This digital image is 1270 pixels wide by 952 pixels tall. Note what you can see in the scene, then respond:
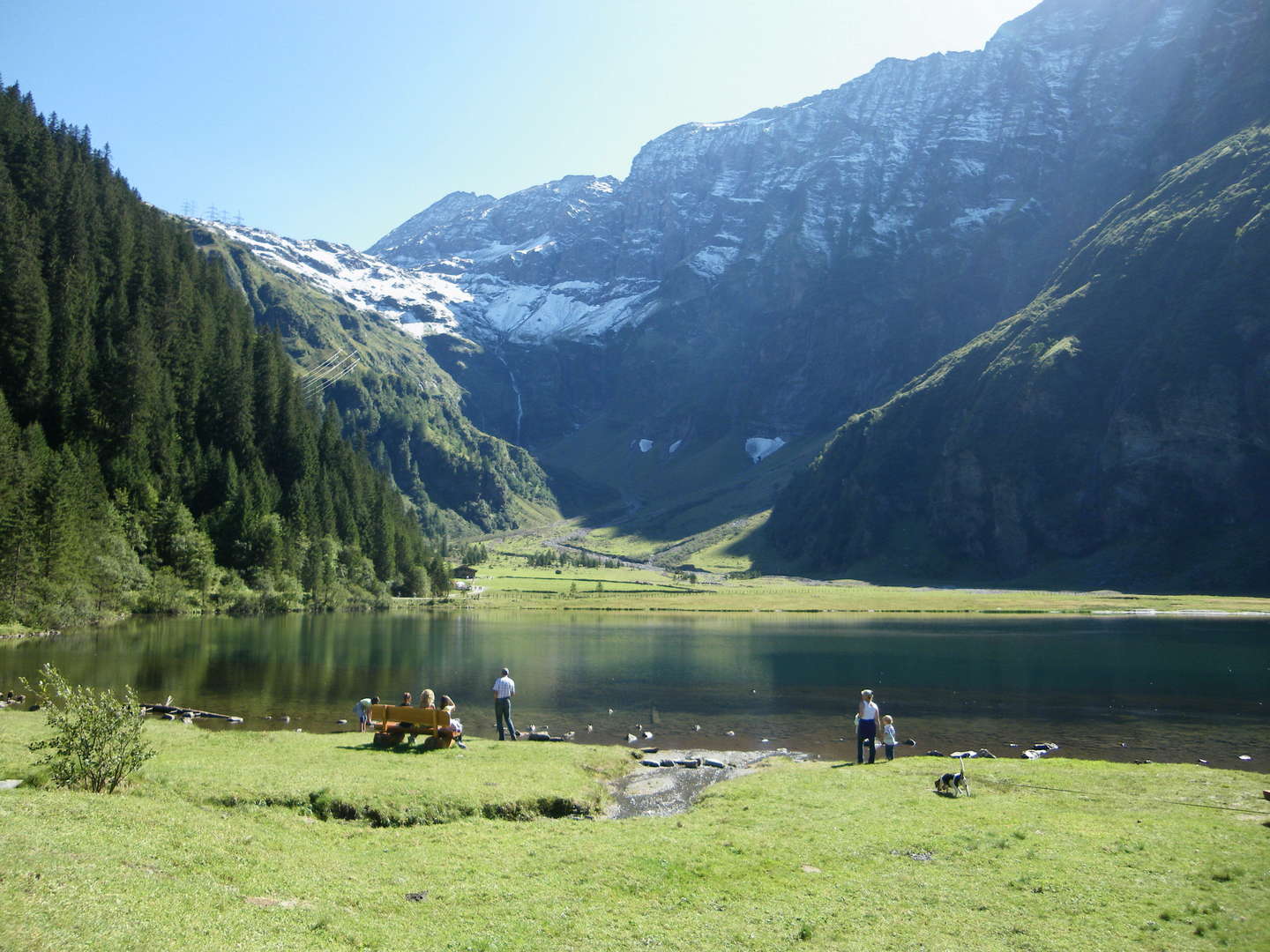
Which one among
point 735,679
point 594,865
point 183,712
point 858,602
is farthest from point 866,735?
point 858,602

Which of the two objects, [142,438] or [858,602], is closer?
[142,438]

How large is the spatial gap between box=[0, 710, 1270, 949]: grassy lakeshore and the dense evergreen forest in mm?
65485

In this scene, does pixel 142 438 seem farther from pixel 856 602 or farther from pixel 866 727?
pixel 856 602

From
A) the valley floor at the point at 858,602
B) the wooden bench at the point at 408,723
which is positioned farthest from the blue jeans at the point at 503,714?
the valley floor at the point at 858,602

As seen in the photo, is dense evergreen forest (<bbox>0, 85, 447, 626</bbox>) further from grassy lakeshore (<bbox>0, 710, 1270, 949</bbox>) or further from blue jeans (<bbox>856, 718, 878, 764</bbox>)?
blue jeans (<bbox>856, 718, 878, 764</bbox>)

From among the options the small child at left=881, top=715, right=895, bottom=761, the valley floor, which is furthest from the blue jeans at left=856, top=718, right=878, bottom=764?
the valley floor

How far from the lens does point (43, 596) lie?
7375cm

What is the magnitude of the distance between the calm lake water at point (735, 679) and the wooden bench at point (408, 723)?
8.74 metres

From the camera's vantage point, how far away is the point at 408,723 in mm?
32719

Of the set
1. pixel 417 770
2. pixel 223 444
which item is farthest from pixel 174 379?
pixel 417 770

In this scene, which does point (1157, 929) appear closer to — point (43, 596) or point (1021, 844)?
point (1021, 844)

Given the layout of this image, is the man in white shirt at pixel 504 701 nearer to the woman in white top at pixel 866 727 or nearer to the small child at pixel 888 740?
the woman in white top at pixel 866 727

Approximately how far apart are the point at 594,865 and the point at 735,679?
48.9 m

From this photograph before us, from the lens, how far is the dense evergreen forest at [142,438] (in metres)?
80.8
